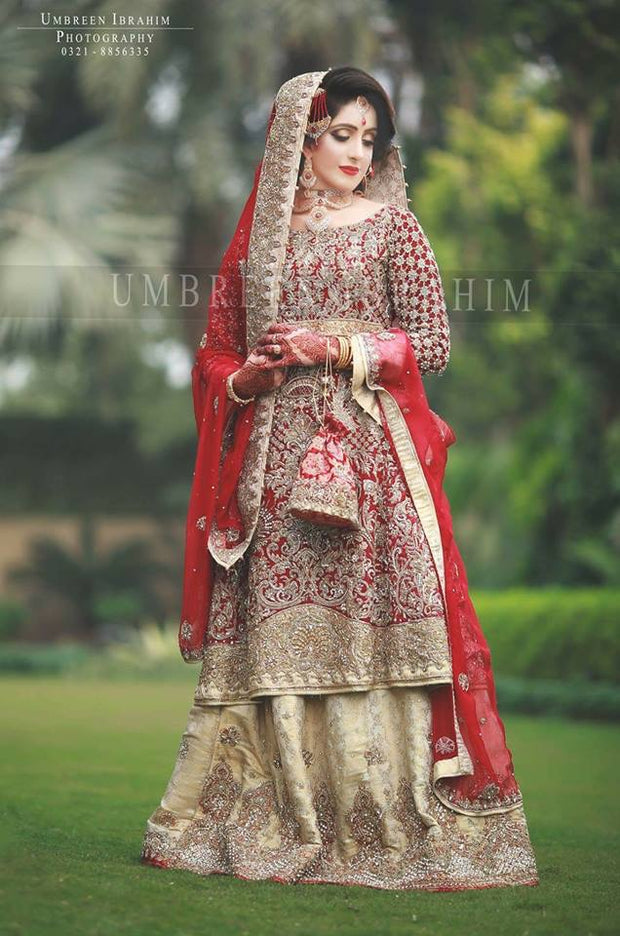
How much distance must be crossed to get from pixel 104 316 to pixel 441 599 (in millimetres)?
12814

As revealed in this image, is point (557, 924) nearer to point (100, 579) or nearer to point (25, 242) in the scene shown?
point (25, 242)

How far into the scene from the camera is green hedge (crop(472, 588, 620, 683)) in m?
9.20

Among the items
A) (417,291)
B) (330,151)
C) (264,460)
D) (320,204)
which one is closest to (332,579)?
(264,460)

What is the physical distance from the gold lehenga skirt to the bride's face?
137cm

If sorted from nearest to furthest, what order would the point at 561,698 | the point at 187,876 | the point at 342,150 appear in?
the point at 187,876
the point at 342,150
the point at 561,698

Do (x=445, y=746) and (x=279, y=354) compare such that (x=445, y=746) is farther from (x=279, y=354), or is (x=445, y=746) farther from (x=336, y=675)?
(x=279, y=354)

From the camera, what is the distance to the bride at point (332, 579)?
12.2 feet

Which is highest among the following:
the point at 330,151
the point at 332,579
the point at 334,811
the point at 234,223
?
the point at 234,223

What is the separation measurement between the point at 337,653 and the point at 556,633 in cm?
609

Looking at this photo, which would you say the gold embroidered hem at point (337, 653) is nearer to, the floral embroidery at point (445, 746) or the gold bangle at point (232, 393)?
the floral embroidery at point (445, 746)

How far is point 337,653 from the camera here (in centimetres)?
377

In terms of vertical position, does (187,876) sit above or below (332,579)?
below

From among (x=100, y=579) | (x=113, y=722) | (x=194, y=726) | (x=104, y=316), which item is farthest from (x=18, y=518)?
(x=194, y=726)

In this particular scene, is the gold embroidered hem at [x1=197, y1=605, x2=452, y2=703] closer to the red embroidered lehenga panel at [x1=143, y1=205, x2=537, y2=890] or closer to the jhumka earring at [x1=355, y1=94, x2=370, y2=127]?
the red embroidered lehenga panel at [x1=143, y1=205, x2=537, y2=890]
